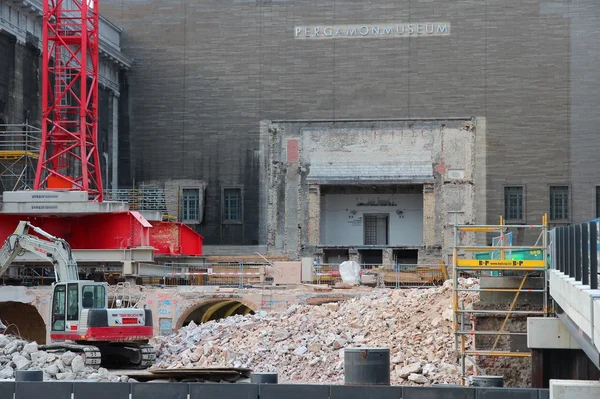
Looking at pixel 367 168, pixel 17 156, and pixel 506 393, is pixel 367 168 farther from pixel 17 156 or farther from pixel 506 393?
pixel 506 393

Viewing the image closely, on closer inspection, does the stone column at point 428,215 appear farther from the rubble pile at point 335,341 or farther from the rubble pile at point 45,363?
the rubble pile at point 45,363

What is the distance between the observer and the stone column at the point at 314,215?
60312mm

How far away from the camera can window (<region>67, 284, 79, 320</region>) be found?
32156mm

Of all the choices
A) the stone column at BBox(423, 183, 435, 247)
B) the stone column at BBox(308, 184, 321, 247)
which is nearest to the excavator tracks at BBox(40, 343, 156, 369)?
the stone column at BBox(308, 184, 321, 247)

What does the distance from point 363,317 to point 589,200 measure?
27.9 m

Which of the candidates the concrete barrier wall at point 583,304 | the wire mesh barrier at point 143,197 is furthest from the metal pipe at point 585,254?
the wire mesh barrier at point 143,197

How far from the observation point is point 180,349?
37125mm

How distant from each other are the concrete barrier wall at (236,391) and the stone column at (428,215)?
1673 inches

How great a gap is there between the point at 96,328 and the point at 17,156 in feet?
70.6

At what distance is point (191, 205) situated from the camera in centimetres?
6191

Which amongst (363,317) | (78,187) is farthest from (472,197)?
(363,317)

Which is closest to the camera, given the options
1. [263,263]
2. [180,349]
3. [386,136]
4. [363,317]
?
[363,317]

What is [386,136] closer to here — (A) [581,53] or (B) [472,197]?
(B) [472,197]

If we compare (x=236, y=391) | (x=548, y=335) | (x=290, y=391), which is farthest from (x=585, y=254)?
(x=548, y=335)
